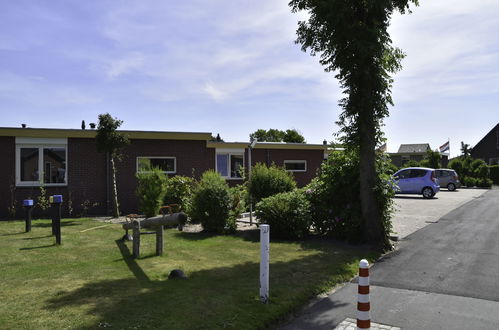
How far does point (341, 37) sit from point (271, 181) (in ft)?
19.0

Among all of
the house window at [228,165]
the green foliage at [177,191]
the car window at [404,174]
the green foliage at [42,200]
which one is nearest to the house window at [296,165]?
the house window at [228,165]

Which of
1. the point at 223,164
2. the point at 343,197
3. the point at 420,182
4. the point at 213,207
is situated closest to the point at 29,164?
the point at 213,207

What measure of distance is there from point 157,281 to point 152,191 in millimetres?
7549

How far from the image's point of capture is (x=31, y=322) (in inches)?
179

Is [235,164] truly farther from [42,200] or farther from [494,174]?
[494,174]

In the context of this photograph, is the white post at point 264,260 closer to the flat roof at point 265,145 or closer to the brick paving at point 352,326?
the brick paving at point 352,326

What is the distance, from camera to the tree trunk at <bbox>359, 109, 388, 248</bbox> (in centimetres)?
944

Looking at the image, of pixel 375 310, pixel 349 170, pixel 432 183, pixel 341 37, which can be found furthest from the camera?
pixel 432 183

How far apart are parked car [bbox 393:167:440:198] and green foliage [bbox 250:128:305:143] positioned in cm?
4010

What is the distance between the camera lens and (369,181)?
31.6 feet

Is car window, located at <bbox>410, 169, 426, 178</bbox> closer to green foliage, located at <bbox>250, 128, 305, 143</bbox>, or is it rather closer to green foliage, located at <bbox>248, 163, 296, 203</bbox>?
green foliage, located at <bbox>248, 163, 296, 203</bbox>

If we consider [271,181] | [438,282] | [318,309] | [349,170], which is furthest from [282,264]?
[271,181]

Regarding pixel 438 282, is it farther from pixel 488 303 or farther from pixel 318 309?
pixel 318 309

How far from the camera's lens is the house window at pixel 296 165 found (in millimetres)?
23969
